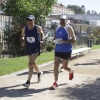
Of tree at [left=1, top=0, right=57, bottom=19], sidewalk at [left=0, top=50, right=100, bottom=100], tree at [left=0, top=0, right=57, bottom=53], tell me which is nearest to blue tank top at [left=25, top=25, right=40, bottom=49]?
sidewalk at [left=0, top=50, right=100, bottom=100]

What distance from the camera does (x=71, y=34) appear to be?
278 inches

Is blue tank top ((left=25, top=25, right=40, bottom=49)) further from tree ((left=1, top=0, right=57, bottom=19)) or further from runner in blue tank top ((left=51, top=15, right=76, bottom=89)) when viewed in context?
tree ((left=1, top=0, right=57, bottom=19))

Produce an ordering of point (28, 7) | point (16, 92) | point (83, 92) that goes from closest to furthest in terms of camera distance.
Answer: point (16, 92) → point (83, 92) → point (28, 7)

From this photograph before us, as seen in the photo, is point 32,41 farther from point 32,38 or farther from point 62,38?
point 62,38

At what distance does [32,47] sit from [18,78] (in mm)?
1480

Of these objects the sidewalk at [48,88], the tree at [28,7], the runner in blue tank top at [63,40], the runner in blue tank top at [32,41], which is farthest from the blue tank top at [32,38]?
the tree at [28,7]

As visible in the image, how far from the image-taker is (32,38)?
7.07 m

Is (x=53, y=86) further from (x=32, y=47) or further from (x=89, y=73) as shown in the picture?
(x=89, y=73)

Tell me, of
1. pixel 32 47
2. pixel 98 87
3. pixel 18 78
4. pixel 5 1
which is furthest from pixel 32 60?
pixel 5 1

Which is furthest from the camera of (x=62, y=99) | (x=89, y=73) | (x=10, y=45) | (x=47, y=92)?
(x=10, y=45)

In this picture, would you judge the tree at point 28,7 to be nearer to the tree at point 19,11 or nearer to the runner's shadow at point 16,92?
the tree at point 19,11

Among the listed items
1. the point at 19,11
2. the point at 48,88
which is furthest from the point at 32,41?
the point at 19,11

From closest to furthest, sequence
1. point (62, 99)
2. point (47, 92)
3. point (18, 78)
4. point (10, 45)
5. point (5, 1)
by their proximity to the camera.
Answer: point (62, 99)
point (47, 92)
point (18, 78)
point (10, 45)
point (5, 1)

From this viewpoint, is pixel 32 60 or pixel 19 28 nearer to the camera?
pixel 32 60
